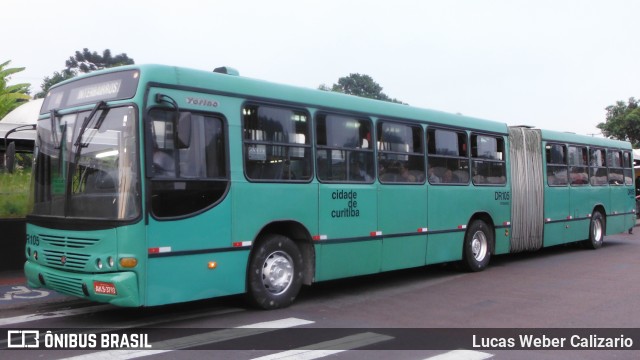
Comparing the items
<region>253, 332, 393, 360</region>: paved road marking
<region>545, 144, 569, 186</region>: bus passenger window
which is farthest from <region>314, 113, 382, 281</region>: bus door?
<region>545, 144, 569, 186</region>: bus passenger window

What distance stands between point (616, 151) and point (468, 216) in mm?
8303

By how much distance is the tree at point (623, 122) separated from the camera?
40969mm

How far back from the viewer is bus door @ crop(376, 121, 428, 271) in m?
9.62

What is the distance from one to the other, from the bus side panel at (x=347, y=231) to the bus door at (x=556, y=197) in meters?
6.30

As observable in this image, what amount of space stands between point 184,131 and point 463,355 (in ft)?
12.3

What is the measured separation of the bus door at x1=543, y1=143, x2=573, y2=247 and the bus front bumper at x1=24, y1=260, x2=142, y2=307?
1038cm

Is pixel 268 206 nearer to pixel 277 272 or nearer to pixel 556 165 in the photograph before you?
pixel 277 272

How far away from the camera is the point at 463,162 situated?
38.0 feet

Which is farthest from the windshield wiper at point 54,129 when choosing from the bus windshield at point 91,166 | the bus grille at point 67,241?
the bus grille at point 67,241

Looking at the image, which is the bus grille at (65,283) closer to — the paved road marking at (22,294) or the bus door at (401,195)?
the paved road marking at (22,294)

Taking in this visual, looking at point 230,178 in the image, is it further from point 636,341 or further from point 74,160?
point 636,341

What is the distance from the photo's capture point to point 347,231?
351 inches

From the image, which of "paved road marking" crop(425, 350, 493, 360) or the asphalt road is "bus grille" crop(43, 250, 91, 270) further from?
"paved road marking" crop(425, 350, 493, 360)

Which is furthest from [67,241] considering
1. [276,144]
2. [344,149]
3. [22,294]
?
[344,149]
